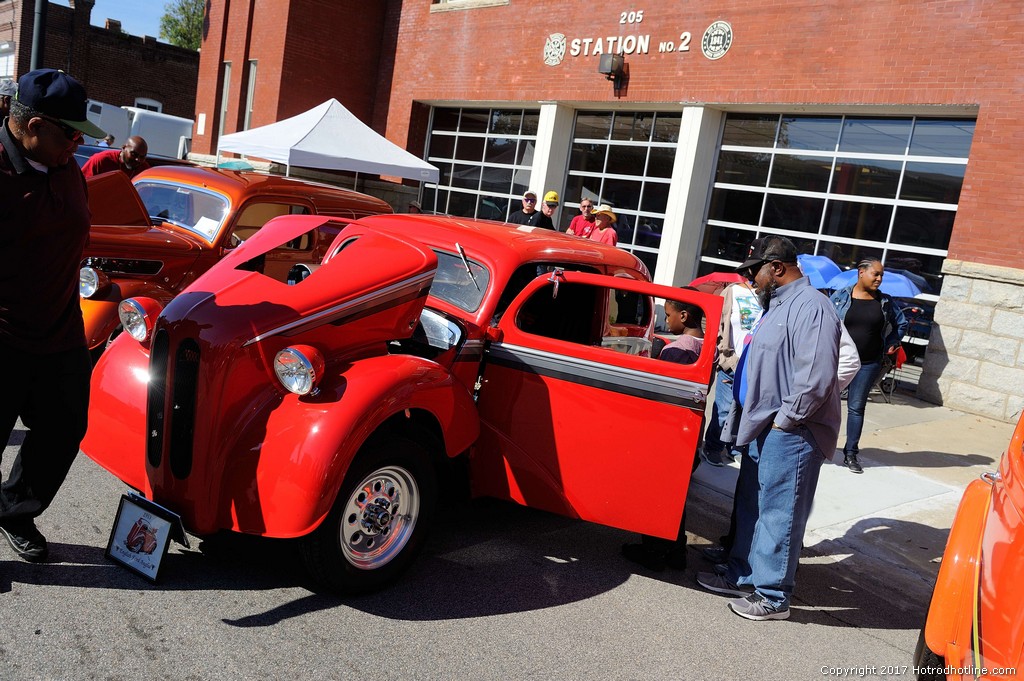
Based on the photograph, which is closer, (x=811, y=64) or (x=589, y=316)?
(x=589, y=316)

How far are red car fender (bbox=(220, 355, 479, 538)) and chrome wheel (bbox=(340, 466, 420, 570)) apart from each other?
0.25m

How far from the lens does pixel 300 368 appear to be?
3.50 m

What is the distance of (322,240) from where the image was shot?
7473 mm

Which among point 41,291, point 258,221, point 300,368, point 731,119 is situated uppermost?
point 731,119

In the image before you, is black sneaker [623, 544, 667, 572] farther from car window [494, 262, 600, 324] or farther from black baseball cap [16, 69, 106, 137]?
black baseball cap [16, 69, 106, 137]

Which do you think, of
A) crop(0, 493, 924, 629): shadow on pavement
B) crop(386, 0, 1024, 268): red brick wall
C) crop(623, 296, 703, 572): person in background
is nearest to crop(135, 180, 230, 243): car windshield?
crop(0, 493, 924, 629): shadow on pavement

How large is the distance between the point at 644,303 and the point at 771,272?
5.39ft

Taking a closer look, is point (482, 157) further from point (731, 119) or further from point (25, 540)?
point (25, 540)

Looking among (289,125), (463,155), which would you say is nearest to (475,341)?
(289,125)

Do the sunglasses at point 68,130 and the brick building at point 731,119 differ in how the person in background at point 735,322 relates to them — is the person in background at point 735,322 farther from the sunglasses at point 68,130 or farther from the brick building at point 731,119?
the brick building at point 731,119

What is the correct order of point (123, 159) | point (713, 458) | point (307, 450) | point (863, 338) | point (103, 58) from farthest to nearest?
point (103, 58)
point (123, 159)
point (863, 338)
point (713, 458)
point (307, 450)

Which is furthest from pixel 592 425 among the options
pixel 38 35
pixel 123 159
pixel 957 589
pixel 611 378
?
pixel 38 35

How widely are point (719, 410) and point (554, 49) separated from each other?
10.6m

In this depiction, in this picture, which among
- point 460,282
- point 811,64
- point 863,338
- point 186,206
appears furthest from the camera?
point 811,64
